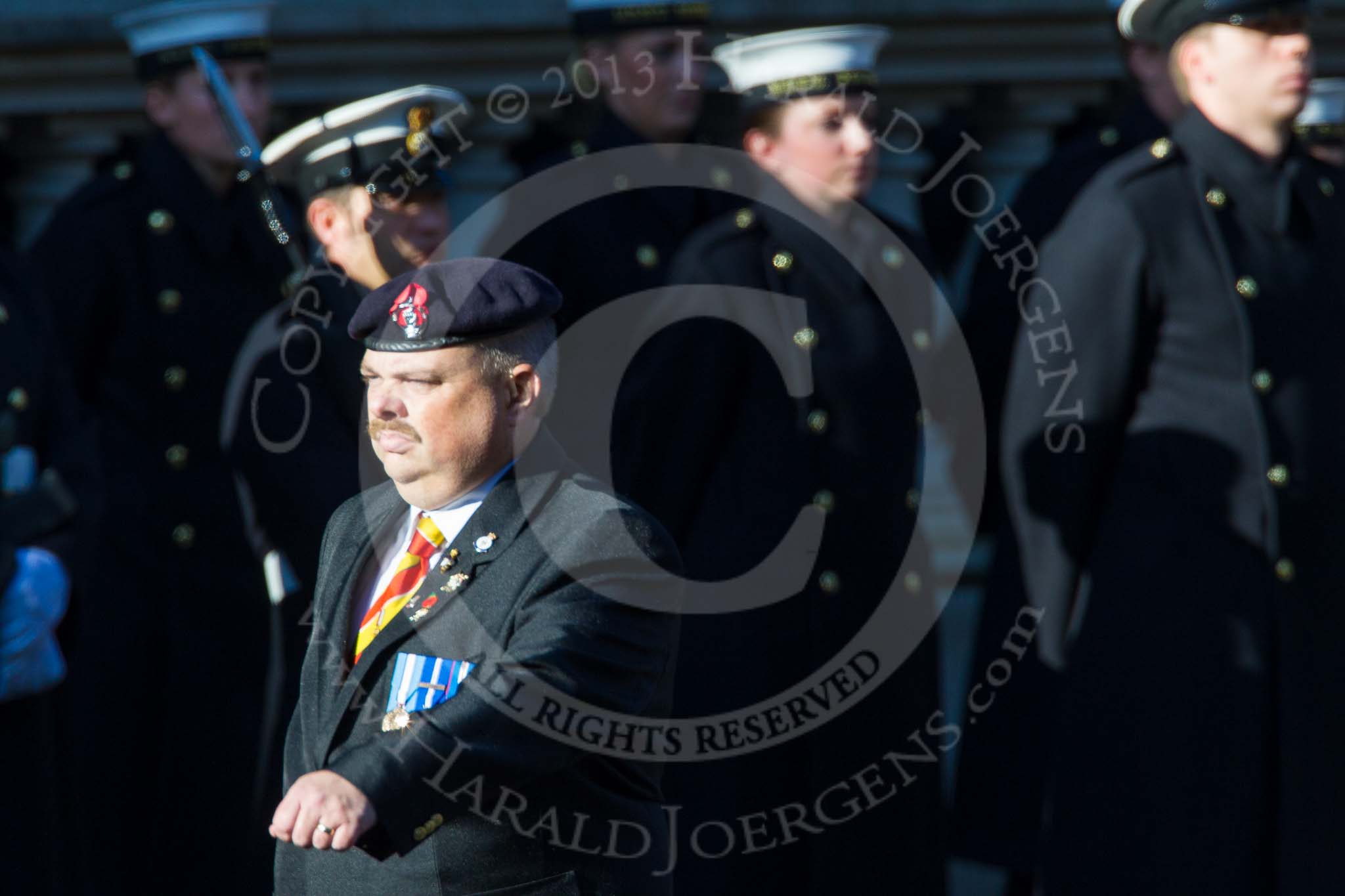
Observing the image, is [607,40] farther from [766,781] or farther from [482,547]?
[482,547]

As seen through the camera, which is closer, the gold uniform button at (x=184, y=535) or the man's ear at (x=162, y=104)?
the gold uniform button at (x=184, y=535)

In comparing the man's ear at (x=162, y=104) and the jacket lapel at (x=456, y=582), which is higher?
the man's ear at (x=162, y=104)

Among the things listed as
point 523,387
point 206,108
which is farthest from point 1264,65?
point 206,108

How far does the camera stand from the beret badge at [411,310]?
277 centimetres

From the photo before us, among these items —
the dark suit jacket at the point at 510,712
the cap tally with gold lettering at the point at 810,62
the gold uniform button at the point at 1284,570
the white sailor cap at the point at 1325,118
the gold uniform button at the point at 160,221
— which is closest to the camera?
the dark suit jacket at the point at 510,712

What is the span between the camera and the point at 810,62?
4.48 meters

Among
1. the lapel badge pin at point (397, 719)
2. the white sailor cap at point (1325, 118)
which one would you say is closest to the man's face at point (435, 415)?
the lapel badge pin at point (397, 719)

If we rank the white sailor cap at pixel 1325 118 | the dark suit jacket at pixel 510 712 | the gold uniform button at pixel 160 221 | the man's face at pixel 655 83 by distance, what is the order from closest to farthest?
the dark suit jacket at pixel 510 712 → the gold uniform button at pixel 160 221 → the man's face at pixel 655 83 → the white sailor cap at pixel 1325 118

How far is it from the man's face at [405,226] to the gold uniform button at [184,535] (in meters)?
1.11

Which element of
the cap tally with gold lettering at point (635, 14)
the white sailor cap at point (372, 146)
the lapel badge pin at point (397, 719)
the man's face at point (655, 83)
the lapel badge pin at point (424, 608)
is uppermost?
the cap tally with gold lettering at point (635, 14)

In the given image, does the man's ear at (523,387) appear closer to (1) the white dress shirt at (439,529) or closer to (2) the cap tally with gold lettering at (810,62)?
(1) the white dress shirt at (439,529)

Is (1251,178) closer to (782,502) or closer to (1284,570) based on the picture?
(1284,570)

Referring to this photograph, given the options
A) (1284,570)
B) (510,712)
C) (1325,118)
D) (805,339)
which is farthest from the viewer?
(1325,118)

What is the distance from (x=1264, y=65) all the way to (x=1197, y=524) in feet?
2.81
